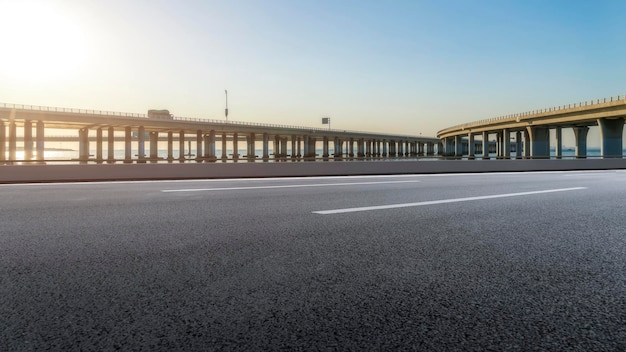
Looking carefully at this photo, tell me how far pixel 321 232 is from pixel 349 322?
129 inches

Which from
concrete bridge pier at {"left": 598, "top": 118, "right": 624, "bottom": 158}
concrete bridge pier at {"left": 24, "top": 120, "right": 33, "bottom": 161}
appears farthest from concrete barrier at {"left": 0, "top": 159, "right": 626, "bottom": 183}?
concrete bridge pier at {"left": 24, "top": 120, "right": 33, "bottom": 161}

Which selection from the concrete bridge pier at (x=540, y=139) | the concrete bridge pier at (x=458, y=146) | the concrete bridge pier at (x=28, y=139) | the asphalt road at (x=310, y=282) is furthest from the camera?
the concrete bridge pier at (x=458, y=146)

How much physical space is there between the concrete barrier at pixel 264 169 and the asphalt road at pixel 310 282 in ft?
33.4

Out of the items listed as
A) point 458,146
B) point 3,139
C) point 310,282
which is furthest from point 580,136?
point 3,139

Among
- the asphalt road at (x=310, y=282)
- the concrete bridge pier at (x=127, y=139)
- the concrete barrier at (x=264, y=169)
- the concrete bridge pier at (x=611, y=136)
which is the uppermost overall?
the concrete bridge pier at (x=127, y=139)

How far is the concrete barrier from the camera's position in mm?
16750

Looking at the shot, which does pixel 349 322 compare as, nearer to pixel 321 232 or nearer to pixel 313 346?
pixel 313 346

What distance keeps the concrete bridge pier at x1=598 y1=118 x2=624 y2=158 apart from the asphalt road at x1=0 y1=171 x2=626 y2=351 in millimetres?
59476

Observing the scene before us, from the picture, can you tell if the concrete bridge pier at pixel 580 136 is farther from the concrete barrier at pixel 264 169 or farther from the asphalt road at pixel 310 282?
the asphalt road at pixel 310 282

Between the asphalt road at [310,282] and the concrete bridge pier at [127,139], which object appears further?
the concrete bridge pier at [127,139]

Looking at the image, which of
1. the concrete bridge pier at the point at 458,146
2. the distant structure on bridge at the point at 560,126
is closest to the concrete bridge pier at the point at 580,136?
the distant structure on bridge at the point at 560,126

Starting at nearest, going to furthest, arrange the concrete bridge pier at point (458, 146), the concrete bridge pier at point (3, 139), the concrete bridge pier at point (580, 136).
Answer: the concrete bridge pier at point (3, 139), the concrete bridge pier at point (580, 136), the concrete bridge pier at point (458, 146)

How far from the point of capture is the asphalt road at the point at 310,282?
2.61 m

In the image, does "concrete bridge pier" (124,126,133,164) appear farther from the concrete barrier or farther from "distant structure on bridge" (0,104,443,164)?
the concrete barrier
